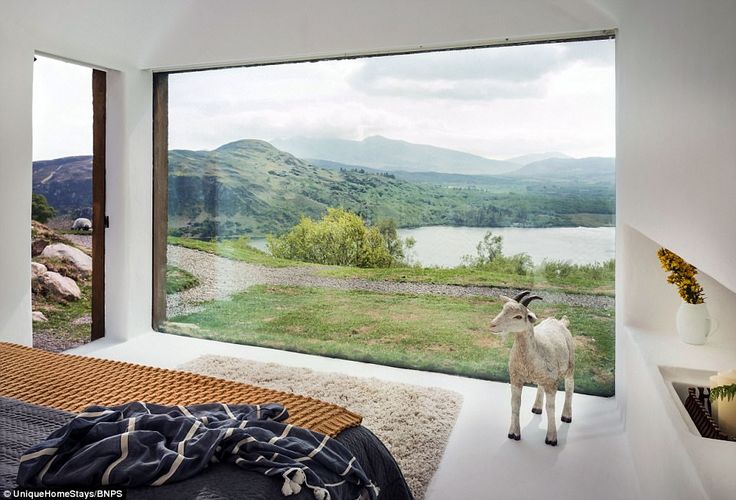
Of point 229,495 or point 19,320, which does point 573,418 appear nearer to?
point 229,495

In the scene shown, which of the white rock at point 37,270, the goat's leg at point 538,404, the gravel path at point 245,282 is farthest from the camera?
the white rock at point 37,270

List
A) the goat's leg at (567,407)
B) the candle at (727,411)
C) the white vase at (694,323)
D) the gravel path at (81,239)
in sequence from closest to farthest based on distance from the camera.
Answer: the candle at (727,411) < the white vase at (694,323) < the goat's leg at (567,407) < the gravel path at (81,239)

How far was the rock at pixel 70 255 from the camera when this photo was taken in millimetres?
4240

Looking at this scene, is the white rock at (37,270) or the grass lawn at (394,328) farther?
the white rock at (37,270)

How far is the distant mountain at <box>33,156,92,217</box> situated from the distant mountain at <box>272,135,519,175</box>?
4.84ft

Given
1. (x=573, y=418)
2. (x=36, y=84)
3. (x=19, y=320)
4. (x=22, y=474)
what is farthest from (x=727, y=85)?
(x=36, y=84)

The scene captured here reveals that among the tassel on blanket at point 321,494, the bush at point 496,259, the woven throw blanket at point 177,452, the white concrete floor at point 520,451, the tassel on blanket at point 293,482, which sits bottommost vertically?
the white concrete floor at point 520,451

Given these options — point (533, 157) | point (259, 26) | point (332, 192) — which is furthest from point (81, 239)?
point (533, 157)

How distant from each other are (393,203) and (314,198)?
63 cm

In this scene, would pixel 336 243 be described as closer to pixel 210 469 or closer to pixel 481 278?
pixel 481 278

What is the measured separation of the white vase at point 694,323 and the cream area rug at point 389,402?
48.9 inches

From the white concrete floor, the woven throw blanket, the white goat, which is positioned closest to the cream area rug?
the white concrete floor

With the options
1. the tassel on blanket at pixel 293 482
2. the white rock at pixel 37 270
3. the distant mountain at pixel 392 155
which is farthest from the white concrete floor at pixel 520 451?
the distant mountain at pixel 392 155

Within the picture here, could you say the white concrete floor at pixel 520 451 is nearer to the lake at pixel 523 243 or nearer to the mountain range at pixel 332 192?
the lake at pixel 523 243
